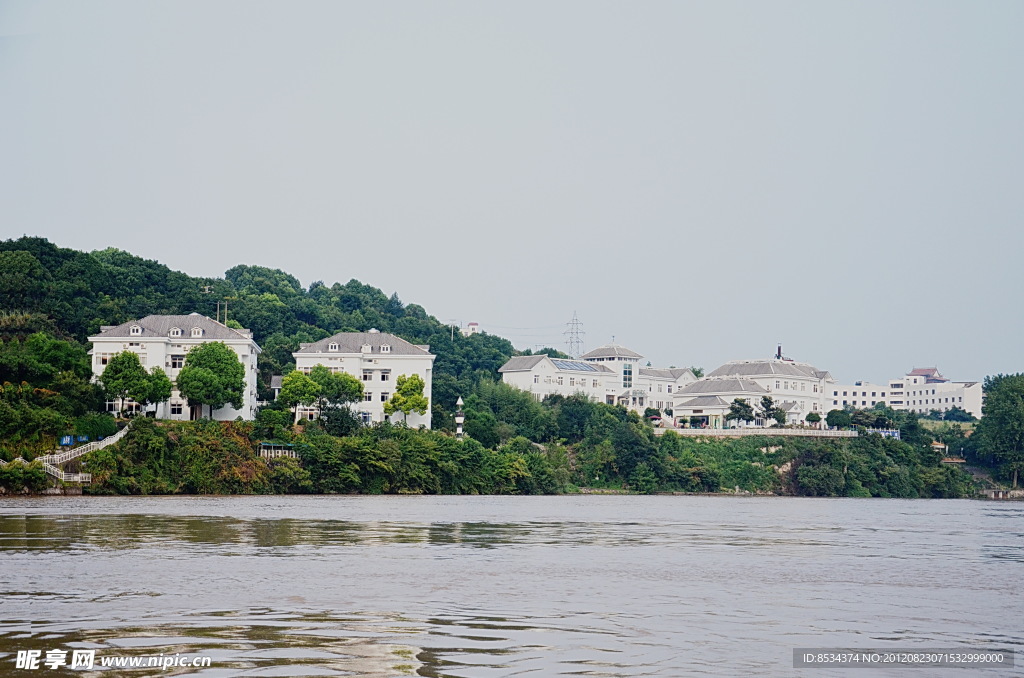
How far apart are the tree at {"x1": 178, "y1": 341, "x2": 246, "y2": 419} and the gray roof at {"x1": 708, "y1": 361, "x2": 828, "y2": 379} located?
71066 millimetres

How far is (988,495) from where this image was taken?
94.8 metres

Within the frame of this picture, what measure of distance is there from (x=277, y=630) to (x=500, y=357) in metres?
97.3

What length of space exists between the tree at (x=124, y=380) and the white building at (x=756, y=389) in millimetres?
60886

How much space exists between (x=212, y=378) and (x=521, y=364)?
4127cm

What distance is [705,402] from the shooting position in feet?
404

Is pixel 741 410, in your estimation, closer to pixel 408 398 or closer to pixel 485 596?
pixel 408 398

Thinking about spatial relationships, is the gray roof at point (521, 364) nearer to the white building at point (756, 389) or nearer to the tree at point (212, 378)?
the white building at point (756, 389)

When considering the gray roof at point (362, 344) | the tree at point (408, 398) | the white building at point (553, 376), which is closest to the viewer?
the tree at point (408, 398)

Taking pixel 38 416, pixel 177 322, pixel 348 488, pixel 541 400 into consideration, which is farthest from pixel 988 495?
pixel 38 416

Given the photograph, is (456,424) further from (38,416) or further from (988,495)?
(988,495)

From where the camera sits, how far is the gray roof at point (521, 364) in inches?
4110

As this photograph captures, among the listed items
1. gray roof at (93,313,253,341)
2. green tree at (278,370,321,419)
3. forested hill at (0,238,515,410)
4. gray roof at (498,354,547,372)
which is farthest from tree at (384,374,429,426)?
gray roof at (498,354,547,372)

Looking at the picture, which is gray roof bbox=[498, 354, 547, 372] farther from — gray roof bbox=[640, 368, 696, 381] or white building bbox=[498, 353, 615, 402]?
gray roof bbox=[640, 368, 696, 381]

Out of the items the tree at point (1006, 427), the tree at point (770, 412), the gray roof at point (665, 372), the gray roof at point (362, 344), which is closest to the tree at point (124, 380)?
the gray roof at point (362, 344)
